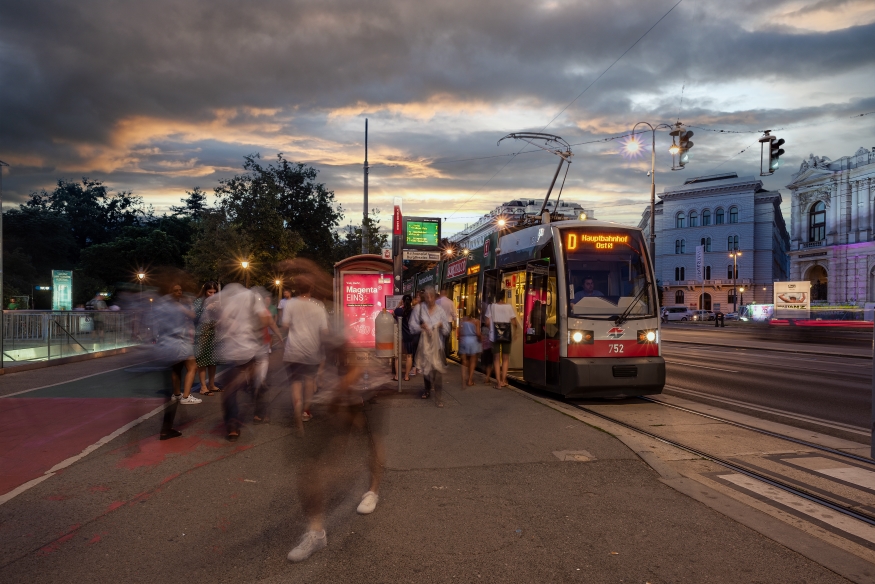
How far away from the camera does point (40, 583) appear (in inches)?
144

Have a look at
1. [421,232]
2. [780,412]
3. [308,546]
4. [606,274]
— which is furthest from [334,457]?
[421,232]

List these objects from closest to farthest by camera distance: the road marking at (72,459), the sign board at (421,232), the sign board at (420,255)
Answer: the road marking at (72,459), the sign board at (420,255), the sign board at (421,232)

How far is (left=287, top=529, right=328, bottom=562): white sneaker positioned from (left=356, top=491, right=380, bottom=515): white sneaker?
1.87 ft

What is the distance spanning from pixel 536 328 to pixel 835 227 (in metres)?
60.0

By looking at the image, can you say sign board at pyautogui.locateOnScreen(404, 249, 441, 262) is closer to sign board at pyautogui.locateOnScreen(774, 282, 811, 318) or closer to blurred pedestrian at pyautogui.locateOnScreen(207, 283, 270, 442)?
blurred pedestrian at pyautogui.locateOnScreen(207, 283, 270, 442)

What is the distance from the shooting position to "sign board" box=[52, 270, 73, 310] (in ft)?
83.8

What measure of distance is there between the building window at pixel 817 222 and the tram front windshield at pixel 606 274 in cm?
6149

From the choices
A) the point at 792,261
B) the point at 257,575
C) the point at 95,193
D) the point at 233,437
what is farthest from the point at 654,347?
the point at 95,193

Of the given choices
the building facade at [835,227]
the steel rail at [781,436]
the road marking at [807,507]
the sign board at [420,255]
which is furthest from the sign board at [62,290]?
the building facade at [835,227]

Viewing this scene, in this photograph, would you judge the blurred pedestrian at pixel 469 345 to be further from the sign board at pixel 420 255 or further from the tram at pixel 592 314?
the sign board at pixel 420 255

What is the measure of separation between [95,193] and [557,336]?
90.2 m

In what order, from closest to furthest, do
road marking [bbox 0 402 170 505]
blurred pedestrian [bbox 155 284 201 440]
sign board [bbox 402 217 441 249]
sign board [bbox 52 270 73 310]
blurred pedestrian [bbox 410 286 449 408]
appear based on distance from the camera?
road marking [bbox 0 402 170 505], blurred pedestrian [bbox 155 284 201 440], blurred pedestrian [bbox 410 286 449 408], sign board [bbox 52 270 73 310], sign board [bbox 402 217 441 249]

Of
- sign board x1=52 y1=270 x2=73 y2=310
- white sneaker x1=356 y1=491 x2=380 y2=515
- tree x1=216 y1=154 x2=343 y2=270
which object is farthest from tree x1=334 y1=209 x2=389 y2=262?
white sneaker x1=356 y1=491 x2=380 y2=515

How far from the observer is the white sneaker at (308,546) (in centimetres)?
393
